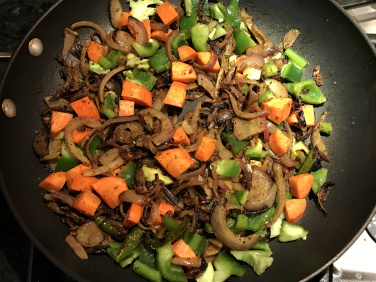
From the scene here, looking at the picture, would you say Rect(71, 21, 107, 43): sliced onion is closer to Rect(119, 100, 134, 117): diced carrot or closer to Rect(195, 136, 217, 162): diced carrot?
Rect(119, 100, 134, 117): diced carrot

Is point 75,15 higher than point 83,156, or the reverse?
point 75,15

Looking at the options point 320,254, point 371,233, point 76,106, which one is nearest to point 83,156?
point 76,106

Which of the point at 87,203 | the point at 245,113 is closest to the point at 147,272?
the point at 87,203

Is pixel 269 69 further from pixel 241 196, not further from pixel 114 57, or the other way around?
pixel 114 57

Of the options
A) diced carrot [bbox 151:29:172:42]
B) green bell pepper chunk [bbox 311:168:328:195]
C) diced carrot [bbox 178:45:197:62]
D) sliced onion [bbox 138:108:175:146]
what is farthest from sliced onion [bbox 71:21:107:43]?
green bell pepper chunk [bbox 311:168:328:195]

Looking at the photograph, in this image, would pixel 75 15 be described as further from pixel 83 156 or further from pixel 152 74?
pixel 83 156

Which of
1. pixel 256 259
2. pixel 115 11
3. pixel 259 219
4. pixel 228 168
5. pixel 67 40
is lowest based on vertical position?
pixel 256 259
